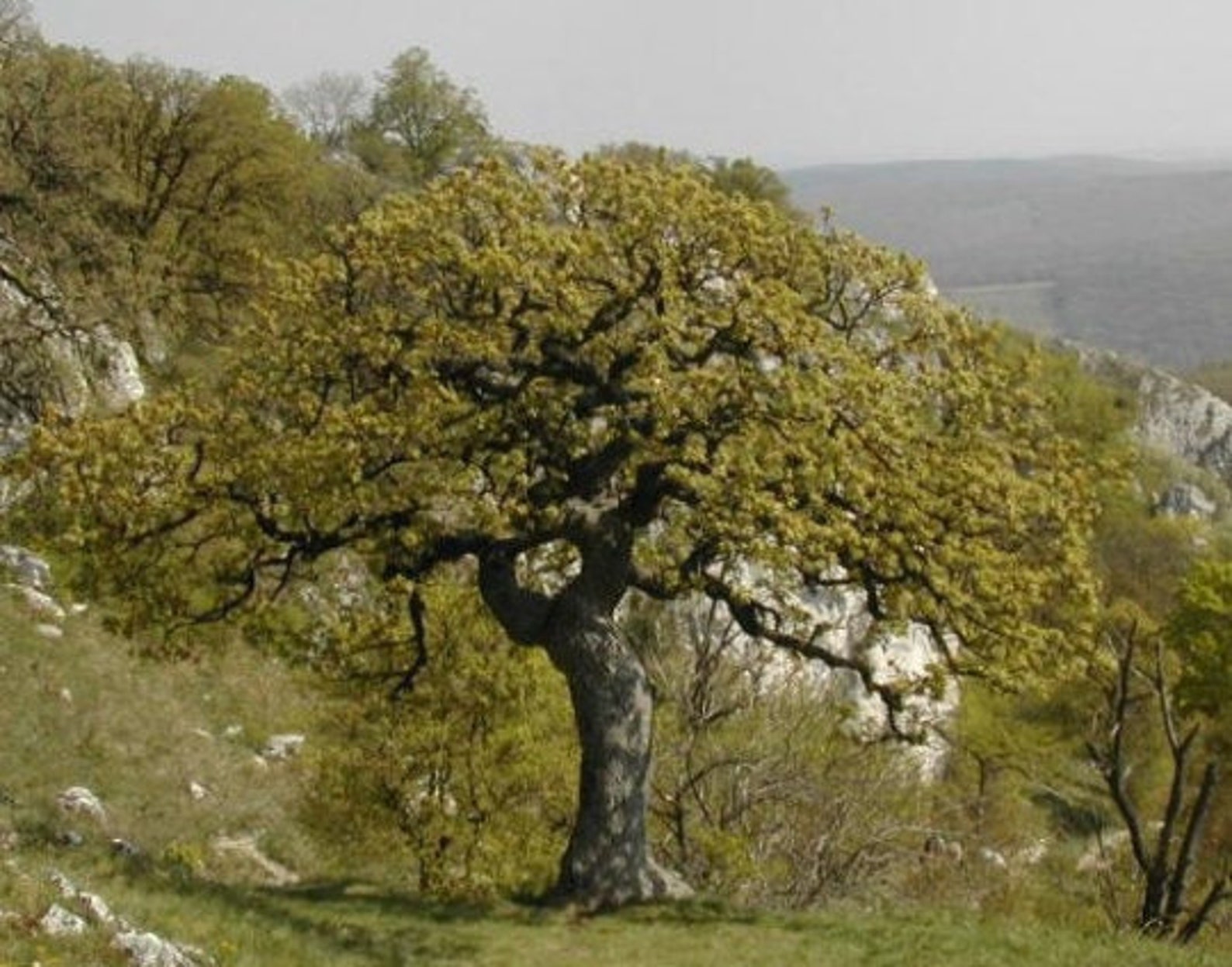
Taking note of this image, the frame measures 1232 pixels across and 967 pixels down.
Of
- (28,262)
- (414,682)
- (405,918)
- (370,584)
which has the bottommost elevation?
(405,918)

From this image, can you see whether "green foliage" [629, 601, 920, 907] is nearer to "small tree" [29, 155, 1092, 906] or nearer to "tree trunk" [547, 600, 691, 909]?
"tree trunk" [547, 600, 691, 909]

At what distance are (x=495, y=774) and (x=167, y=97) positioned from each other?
5089 cm

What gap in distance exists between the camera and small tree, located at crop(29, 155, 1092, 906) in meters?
18.3

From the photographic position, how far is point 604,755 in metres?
21.2

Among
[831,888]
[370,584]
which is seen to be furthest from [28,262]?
[831,888]

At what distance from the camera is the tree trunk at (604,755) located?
21.1 meters

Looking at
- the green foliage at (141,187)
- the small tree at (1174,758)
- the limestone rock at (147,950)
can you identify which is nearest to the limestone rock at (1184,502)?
the small tree at (1174,758)

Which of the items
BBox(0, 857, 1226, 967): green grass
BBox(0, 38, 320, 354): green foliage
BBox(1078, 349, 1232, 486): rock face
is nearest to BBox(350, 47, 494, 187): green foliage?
BBox(0, 38, 320, 354): green foliage

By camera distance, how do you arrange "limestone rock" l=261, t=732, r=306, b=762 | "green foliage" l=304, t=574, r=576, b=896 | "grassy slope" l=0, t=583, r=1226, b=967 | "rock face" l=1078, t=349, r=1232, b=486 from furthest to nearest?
"rock face" l=1078, t=349, r=1232, b=486 → "limestone rock" l=261, t=732, r=306, b=762 → "green foliage" l=304, t=574, r=576, b=896 → "grassy slope" l=0, t=583, r=1226, b=967

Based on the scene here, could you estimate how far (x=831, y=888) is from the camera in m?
27.9

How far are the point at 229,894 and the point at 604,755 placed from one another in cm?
562

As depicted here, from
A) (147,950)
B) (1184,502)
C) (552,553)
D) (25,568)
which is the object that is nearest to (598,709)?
(552,553)

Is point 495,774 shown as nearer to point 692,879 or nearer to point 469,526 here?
point 692,879

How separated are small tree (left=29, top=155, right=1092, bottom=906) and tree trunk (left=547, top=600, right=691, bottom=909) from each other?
0.14ft
